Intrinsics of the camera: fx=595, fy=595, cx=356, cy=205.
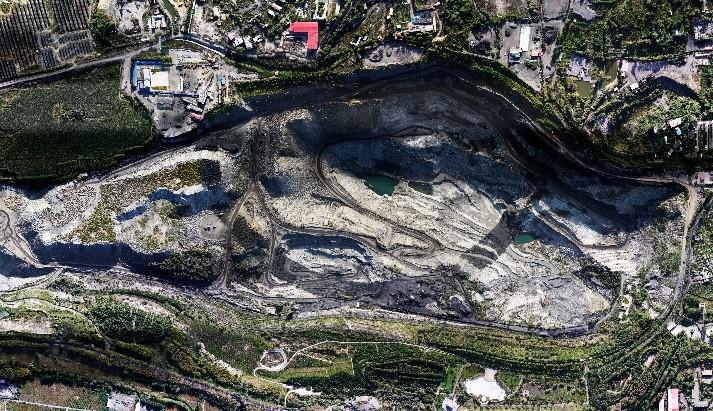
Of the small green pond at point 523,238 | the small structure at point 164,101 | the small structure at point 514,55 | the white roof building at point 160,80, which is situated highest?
the small structure at point 514,55

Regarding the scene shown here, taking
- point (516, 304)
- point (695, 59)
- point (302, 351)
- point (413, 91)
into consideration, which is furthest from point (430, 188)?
point (695, 59)

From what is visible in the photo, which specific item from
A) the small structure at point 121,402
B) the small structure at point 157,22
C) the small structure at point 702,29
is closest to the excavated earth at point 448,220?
the small structure at point 157,22

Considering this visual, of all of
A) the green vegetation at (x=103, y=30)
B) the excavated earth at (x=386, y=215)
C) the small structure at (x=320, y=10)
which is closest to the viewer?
the small structure at (x=320, y=10)

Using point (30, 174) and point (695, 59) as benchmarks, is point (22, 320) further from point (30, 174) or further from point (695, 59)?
point (695, 59)

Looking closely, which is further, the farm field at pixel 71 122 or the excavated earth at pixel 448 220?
the excavated earth at pixel 448 220

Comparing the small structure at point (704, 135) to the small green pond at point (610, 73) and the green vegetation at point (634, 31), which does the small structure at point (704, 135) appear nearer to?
the green vegetation at point (634, 31)

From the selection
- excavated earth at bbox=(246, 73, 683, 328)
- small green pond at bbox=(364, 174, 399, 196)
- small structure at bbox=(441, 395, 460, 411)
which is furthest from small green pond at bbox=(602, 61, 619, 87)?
small structure at bbox=(441, 395, 460, 411)

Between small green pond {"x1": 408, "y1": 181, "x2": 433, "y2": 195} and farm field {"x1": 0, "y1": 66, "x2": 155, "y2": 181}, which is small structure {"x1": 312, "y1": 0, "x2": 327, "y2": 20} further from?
small green pond {"x1": 408, "y1": 181, "x2": 433, "y2": 195}

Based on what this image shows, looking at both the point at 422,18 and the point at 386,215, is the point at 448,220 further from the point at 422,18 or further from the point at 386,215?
the point at 422,18
